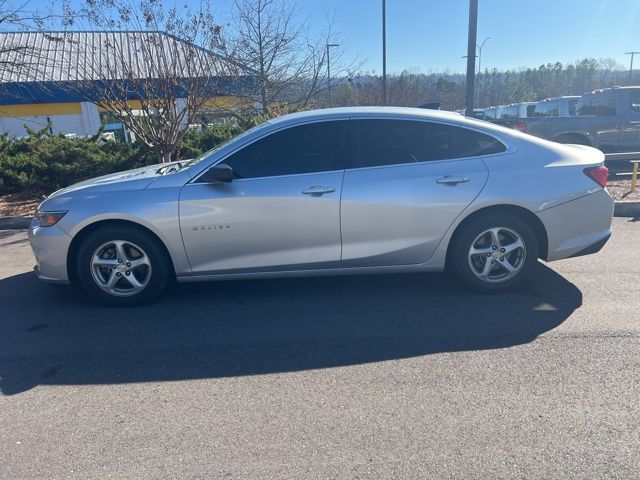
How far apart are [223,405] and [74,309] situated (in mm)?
2302

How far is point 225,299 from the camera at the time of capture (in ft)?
15.6

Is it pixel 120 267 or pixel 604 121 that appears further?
pixel 604 121

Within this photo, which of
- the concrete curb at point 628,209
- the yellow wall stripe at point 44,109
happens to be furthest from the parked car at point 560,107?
the yellow wall stripe at point 44,109

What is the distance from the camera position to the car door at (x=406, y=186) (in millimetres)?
4414

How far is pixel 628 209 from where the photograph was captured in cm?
776

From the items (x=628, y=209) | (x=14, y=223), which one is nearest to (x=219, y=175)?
(x=14, y=223)

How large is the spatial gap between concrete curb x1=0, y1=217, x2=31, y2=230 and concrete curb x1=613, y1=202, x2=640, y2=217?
9.36 m

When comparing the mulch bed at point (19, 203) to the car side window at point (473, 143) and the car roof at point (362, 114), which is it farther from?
the car side window at point (473, 143)

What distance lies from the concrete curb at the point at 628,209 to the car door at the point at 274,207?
17.6ft

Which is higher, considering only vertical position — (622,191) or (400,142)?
(400,142)

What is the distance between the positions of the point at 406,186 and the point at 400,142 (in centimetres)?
44

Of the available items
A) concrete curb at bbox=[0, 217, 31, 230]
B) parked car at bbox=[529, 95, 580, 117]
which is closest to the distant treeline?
parked car at bbox=[529, 95, 580, 117]

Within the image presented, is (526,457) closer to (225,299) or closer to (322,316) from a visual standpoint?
(322,316)

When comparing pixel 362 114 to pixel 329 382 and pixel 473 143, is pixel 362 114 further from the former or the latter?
pixel 329 382
